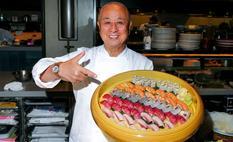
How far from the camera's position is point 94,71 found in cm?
178

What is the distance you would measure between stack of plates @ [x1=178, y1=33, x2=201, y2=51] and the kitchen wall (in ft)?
3.39

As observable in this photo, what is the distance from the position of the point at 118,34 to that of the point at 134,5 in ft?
5.66

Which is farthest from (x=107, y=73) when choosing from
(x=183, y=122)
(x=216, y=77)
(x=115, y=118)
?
(x=216, y=77)

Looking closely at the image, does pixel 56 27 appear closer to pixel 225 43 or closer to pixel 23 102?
pixel 23 102

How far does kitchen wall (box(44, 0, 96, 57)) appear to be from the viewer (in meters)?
3.30

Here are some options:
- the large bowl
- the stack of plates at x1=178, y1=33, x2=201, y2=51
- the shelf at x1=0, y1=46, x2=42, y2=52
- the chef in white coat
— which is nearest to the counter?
the stack of plates at x1=178, y1=33, x2=201, y2=51

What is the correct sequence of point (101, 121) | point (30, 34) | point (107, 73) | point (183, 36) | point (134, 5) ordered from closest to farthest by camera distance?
point (101, 121) < point (107, 73) < point (183, 36) < point (134, 5) < point (30, 34)

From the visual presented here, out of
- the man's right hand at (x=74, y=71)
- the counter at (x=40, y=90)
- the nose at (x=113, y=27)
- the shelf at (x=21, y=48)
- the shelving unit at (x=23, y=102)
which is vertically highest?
the nose at (x=113, y=27)

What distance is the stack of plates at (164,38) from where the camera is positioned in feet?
9.02

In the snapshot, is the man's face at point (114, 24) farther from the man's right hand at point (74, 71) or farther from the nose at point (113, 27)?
the man's right hand at point (74, 71)

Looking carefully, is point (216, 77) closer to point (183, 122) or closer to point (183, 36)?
point (183, 36)

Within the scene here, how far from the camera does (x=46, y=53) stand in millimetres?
3418

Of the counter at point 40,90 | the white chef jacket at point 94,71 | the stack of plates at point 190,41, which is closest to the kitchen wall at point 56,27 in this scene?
the counter at point 40,90

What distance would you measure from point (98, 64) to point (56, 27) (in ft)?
5.65
